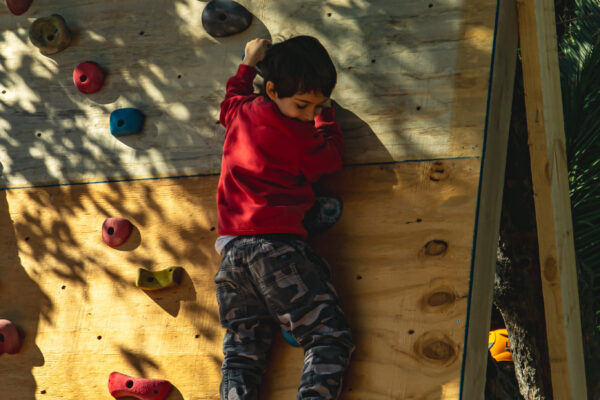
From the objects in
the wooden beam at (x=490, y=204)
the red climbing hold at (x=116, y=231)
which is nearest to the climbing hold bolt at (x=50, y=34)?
the red climbing hold at (x=116, y=231)

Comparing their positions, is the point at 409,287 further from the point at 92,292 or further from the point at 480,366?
the point at 92,292

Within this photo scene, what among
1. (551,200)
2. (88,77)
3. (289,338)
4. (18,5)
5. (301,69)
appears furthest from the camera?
(18,5)

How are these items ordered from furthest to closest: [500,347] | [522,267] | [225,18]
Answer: [500,347] < [522,267] < [225,18]

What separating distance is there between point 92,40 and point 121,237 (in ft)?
3.70

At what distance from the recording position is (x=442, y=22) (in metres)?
3.26

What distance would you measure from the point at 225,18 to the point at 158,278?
128cm

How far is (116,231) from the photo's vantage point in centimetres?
340

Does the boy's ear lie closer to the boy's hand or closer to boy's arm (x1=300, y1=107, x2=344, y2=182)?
boy's arm (x1=300, y1=107, x2=344, y2=182)

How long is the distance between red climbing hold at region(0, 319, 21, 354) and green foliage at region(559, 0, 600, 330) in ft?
12.1

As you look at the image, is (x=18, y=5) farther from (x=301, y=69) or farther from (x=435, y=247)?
(x=435, y=247)

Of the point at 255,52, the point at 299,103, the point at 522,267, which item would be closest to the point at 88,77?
the point at 255,52

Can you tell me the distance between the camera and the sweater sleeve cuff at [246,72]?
3258mm

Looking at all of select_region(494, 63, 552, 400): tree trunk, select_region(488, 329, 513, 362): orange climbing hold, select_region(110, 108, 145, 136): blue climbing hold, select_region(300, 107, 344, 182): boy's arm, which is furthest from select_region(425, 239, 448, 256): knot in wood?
select_region(488, 329, 513, 362): orange climbing hold

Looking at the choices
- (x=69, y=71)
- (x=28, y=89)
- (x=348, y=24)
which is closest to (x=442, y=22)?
(x=348, y=24)
